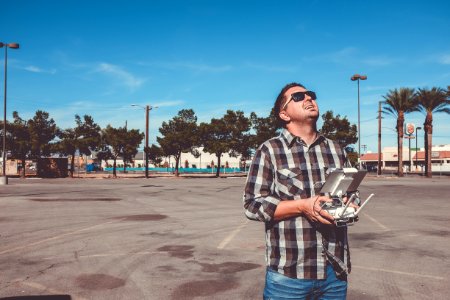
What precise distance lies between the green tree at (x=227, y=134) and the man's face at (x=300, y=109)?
5036 cm

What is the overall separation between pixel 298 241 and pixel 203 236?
271 inches

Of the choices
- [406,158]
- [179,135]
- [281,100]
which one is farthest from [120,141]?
[406,158]

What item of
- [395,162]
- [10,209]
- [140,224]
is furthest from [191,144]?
[395,162]

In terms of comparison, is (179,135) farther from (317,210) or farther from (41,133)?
(317,210)

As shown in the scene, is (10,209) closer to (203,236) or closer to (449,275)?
(203,236)

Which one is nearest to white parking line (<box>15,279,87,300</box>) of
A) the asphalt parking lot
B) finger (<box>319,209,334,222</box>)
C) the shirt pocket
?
the asphalt parking lot

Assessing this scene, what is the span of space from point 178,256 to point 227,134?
48.2m

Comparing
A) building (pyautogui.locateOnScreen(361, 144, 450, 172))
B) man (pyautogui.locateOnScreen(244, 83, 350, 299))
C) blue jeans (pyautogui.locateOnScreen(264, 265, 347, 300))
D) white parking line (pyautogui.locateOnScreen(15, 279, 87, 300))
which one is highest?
building (pyautogui.locateOnScreen(361, 144, 450, 172))

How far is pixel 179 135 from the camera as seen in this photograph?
5103cm

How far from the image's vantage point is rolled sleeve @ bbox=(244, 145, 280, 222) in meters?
2.15

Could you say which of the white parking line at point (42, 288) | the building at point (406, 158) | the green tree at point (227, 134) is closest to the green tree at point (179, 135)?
the green tree at point (227, 134)

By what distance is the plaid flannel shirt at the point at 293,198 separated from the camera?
2.16 meters

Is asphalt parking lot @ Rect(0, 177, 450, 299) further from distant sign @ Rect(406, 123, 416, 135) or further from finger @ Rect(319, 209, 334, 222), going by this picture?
distant sign @ Rect(406, 123, 416, 135)

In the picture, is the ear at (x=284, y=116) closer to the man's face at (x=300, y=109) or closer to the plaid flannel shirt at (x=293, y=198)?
the man's face at (x=300, y=109)
